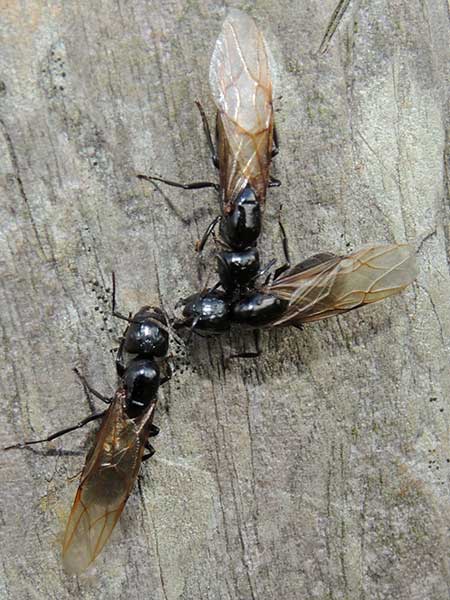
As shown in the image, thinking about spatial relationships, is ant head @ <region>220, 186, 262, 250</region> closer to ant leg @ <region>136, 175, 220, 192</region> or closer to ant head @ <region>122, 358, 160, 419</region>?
ant leg @ <region>136, 175, 220, 192</region>

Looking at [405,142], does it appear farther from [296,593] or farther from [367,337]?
[296,593]

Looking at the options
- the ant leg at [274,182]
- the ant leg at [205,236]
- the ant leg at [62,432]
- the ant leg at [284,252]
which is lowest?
the ant leg at [62,432]

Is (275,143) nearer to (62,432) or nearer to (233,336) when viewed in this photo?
(233,336)

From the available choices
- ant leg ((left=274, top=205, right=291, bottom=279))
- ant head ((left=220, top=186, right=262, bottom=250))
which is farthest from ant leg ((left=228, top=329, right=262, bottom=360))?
ant head ((left=220, top=186, right=262, bottom=250))

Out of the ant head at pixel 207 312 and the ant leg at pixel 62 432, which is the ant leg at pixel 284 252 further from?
the ant leg at pixel 62 432

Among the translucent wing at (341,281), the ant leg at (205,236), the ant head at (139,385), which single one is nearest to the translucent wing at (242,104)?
the ant leg at (205,236)

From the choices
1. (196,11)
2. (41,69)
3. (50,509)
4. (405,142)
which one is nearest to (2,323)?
(50,509)
